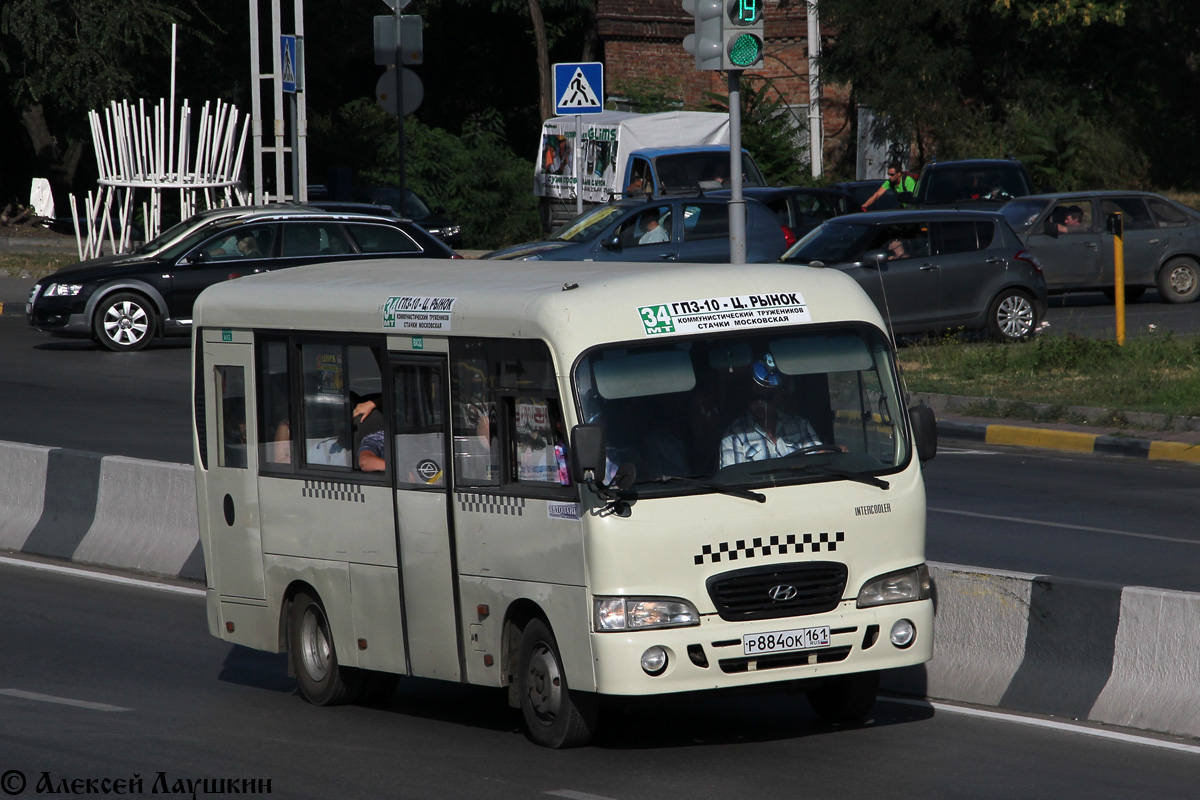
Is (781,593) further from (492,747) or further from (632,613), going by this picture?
(492,747)

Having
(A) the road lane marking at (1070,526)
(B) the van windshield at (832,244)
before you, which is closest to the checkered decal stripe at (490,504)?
(A) the road lane marking at (1070,526)

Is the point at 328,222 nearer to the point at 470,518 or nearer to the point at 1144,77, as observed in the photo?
the point at 470,518

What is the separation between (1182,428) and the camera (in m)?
15.6

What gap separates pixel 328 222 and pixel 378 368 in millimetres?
14771

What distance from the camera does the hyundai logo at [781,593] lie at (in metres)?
6.99

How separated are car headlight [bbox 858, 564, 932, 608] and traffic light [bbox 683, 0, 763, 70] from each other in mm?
7782

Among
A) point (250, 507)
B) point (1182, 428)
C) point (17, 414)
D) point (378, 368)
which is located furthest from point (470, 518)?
point (17, 414)

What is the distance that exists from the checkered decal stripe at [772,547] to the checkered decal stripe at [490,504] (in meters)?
0.87

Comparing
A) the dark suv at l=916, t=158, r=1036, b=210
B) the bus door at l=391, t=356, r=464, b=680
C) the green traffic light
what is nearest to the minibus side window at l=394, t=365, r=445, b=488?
the bus door at l=391, t=356, r=464, b=680

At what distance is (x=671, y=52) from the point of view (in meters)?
48.3

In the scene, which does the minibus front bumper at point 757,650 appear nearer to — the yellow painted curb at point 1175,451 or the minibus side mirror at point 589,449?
the minibus side mirror at point 589,449

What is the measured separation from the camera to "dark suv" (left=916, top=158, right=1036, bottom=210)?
92.8ft

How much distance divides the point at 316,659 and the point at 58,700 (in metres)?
1.22

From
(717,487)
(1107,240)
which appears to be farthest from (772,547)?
(1107,240)
